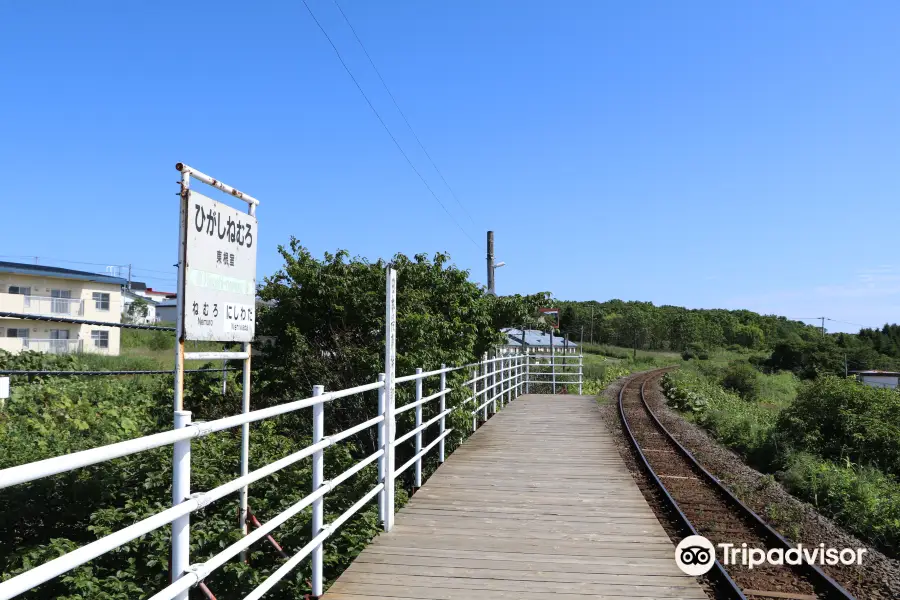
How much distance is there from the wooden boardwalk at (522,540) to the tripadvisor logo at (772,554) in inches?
14.5

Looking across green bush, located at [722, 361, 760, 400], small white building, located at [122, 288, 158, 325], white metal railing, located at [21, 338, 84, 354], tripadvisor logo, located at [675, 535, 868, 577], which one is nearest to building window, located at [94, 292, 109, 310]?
white metal railing, located at [21, 338, 84, 354]

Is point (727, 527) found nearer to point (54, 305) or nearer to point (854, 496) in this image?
point (854, 496)

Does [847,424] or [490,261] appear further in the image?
[490,261]

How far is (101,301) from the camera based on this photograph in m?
39.8

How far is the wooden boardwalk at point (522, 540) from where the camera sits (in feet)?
14.5

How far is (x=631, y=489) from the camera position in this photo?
747 centimetres

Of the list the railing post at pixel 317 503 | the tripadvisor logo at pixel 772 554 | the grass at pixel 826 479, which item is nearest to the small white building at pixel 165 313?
the grass at pixel 826 479

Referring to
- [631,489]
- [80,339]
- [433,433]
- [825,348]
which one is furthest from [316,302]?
[825,348]

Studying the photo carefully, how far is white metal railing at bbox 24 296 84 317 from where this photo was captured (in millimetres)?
35356

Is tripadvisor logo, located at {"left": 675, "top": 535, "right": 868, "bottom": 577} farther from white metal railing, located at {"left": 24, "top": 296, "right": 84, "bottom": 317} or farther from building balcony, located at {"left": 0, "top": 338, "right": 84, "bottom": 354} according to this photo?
white metal railing, located at {"left": 24, "top": 296, "right": 84, "bottom": 317}

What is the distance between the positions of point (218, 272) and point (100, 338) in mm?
38043

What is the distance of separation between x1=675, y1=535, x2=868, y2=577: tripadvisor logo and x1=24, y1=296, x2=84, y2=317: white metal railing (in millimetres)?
35898

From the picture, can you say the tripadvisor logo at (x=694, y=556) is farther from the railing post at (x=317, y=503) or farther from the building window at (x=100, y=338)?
the building window at (x=100, y=338)

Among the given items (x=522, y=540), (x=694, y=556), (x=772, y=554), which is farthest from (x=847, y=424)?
(x=522, y=540)
